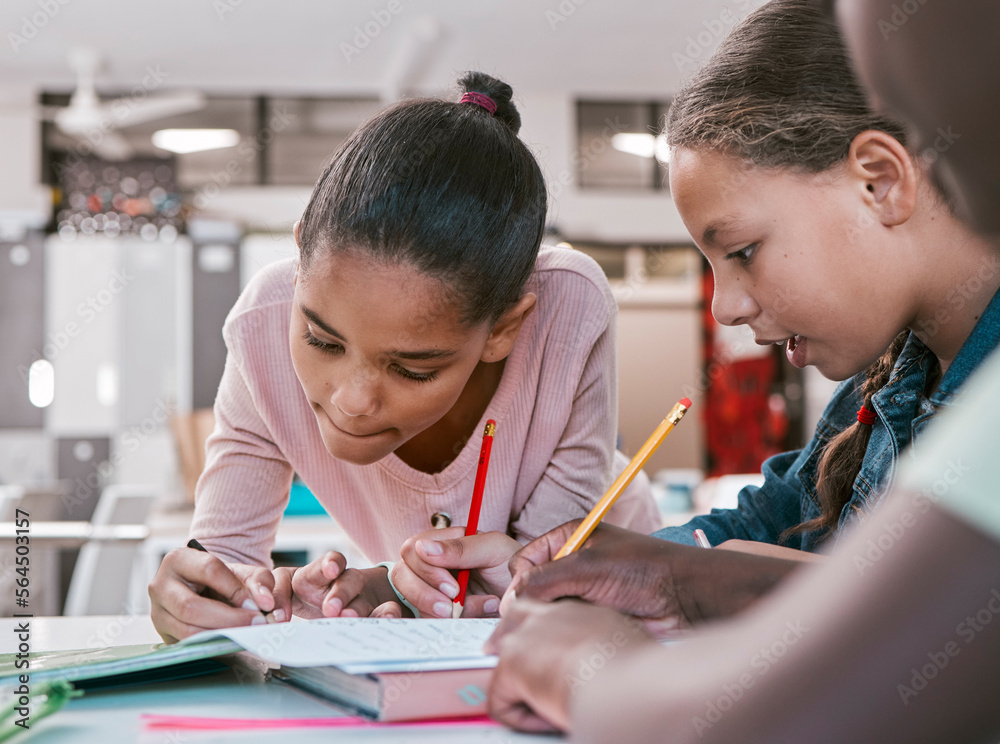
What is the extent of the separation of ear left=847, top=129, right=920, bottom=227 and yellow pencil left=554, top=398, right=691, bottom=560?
0.81ft

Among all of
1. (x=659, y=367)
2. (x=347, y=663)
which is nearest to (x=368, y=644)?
(x=347, y=663)

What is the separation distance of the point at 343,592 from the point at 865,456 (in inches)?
22.2

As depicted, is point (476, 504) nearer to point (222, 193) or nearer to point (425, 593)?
point (425, 593)

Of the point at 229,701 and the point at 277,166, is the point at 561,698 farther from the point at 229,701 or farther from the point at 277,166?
the point at 277,166

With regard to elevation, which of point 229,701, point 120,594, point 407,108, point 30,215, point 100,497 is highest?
point 407,108

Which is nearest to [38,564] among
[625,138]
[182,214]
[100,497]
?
[100,497]

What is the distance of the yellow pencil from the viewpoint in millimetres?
741

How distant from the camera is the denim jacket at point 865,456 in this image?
0.71m

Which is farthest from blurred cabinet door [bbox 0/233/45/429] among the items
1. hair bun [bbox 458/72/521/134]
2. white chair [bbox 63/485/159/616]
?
hair bun [bbox 458/72/521/134]

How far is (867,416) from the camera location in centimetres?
95

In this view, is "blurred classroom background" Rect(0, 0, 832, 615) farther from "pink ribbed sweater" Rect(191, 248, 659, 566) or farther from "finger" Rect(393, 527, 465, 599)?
"finger" Rect(393, 527, 465, 599)

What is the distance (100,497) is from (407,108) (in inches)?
184

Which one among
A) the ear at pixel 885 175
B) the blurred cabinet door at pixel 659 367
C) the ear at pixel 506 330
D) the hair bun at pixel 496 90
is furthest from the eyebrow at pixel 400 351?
the blurred cabinet door at pixel 659 367

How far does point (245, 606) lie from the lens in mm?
791
